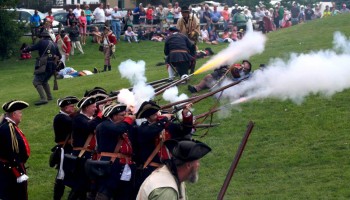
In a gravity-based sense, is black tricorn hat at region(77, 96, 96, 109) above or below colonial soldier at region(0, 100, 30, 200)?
above

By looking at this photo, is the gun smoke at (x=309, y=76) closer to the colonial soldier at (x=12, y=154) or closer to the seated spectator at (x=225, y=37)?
the colonial soldier at (x=12, y=154)

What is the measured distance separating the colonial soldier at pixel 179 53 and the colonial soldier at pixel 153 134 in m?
9.17

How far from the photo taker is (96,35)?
39.3m

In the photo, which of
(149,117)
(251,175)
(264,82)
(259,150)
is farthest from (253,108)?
(149,117)

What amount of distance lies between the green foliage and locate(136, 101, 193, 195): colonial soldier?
990 inches

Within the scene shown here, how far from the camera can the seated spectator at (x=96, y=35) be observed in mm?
38881

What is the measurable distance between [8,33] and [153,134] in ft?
85.0

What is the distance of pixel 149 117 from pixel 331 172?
13.8 feet

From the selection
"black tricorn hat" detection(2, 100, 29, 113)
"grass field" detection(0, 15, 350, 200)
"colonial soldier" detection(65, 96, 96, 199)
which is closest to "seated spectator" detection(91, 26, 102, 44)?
"grass field" detection(0, 15, 350, 200)

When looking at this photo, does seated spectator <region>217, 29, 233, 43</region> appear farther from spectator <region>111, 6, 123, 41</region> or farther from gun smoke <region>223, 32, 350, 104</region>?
gun smoke <region>223, 32, 350, 104</region>

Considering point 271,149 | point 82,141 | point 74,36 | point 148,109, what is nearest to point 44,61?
point 271,149

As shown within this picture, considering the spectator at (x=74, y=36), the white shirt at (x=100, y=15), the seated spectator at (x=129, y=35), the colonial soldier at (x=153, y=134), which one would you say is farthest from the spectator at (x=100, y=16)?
the colonial soldier at (x=153, y=134)

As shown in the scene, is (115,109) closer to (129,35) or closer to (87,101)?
(87,101)

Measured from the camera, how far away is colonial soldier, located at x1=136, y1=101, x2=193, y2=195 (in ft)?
35.1
